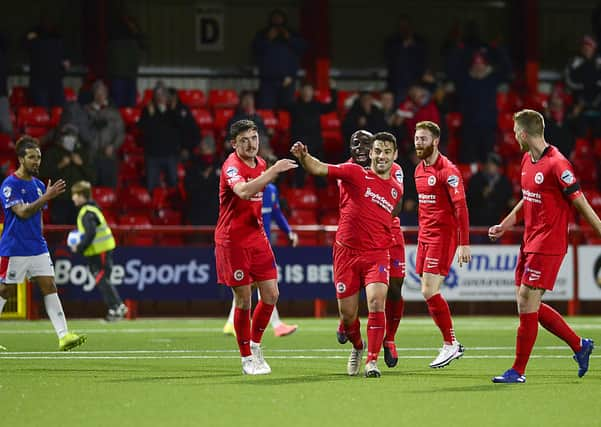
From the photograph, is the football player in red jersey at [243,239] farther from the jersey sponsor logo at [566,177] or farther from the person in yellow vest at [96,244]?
the person in yellow vest at [96,244]

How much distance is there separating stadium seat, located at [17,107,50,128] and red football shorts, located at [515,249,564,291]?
15.4 meters

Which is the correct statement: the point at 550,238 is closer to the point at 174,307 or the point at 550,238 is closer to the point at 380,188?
the point at 380,188

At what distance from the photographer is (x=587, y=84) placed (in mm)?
26703

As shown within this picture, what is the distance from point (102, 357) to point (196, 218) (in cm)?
886

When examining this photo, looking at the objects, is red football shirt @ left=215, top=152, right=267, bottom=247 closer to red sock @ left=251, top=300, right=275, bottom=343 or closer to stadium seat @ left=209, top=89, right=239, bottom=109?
red sock @ left=251, top=300, right=275, bottom=343

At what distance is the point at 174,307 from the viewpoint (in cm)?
2075

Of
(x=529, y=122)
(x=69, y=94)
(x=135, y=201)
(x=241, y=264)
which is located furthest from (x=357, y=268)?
(x=69, y=94)

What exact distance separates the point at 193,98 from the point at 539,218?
16.9 metres

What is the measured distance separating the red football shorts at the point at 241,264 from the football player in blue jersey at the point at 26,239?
2672mm

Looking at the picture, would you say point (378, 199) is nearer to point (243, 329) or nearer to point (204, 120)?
point (243, 329)

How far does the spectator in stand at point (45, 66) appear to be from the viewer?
947 inches

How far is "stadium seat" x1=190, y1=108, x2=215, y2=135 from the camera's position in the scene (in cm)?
2556

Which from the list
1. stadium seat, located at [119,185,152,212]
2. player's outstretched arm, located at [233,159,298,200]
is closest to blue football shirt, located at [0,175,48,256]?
player's outstretched arm, located at [233,159,298,200]

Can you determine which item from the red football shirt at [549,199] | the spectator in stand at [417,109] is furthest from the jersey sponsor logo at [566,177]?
the spectator in stand at [417,109]
